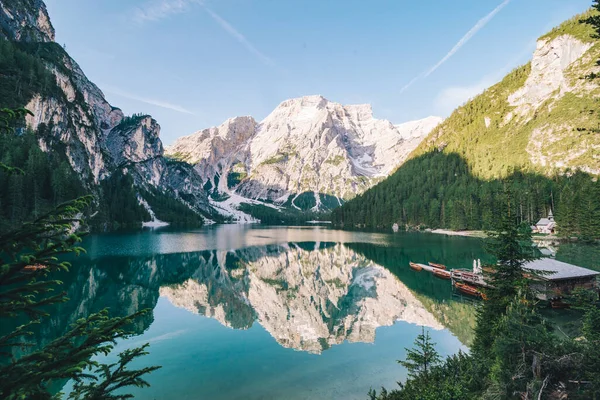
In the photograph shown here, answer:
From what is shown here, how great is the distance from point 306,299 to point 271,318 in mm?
9092

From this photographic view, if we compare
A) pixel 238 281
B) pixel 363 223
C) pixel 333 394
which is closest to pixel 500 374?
pixel 333 394

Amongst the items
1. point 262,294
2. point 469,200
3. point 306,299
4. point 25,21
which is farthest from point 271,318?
point 25,21

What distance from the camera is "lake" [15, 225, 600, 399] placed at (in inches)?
850

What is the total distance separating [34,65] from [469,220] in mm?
202920

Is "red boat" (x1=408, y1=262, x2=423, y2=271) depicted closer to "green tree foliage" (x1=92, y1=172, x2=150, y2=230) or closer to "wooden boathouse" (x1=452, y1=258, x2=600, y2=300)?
"wooden boathouse" (x1=452, y1=258, x2=600, y2=300)

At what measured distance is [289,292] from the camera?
4788 cm

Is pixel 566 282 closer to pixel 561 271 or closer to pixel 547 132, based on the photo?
pixel 561 271

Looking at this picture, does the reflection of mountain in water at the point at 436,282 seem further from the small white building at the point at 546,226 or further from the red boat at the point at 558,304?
the small white building at the point at 546,226

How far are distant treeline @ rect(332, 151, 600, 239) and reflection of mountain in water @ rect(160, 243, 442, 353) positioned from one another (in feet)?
101

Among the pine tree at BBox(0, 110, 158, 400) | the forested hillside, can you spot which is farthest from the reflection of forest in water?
the forested hillside

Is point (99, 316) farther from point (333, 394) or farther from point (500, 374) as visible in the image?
point (333, 394)

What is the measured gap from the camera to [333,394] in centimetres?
1964

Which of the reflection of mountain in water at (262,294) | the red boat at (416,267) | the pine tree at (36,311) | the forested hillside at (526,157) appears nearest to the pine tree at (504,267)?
the reflection of mountain in water at (262,294)

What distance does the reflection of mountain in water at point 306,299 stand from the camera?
1270 inches
